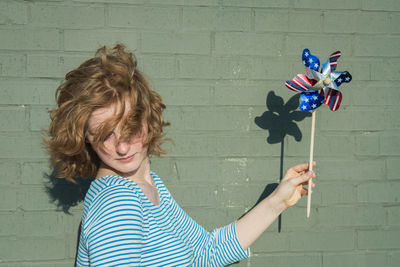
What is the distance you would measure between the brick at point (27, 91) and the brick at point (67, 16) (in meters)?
0.35

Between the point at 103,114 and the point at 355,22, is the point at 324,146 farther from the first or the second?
the point at 103,114

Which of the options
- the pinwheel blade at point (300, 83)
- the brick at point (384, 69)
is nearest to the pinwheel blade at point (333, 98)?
the pinwheel blade at point (300, 83)

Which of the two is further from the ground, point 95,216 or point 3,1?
point 3,1

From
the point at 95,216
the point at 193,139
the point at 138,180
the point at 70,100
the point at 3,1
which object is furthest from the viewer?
the point at 193,139

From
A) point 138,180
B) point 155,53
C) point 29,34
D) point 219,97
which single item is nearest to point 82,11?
point 29,34

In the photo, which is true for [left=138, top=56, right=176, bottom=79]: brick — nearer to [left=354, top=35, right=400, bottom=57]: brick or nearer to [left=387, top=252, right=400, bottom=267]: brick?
[left=354, top=35, right=400, bottom=57]: brick

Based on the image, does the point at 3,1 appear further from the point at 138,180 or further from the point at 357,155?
the point at 357,155

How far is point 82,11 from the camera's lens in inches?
89.0

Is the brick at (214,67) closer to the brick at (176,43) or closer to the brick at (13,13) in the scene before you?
the brick at (176,43)

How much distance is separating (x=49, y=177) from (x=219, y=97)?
1.15 metres

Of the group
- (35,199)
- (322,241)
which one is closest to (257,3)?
(322,241)

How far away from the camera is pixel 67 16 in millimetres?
2258

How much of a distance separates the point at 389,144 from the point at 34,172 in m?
2.25

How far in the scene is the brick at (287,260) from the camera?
8.17ft
